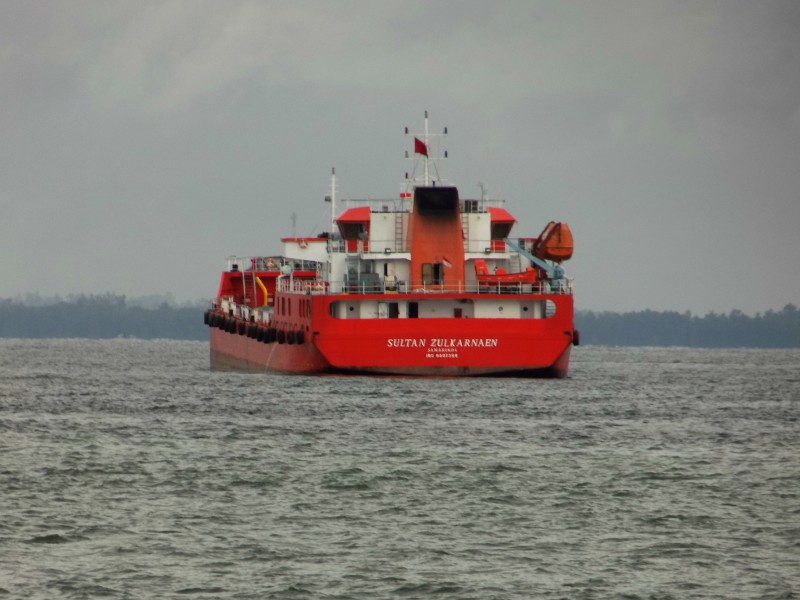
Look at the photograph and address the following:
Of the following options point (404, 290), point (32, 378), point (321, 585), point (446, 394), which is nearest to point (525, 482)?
point (321, 585)

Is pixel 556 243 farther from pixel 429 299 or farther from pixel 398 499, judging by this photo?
pixel 398 499

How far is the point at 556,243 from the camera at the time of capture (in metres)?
59.0

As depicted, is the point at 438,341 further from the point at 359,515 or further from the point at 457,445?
the point at 359,515

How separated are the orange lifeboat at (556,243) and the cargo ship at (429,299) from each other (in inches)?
2.0

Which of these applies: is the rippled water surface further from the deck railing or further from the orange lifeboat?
the orange lifeboat

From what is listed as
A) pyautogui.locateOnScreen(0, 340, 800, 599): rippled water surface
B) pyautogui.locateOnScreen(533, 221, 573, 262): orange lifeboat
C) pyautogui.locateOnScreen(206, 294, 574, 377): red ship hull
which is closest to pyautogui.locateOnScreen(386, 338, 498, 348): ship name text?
pyautogui.locateOnScreen(206, 294, 574, 377): red ship hull

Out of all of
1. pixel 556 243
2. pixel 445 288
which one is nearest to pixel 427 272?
pixel 445 288

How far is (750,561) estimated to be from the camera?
21344 millimetres

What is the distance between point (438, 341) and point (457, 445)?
18256 millimetres

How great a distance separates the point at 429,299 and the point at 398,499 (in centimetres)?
2786

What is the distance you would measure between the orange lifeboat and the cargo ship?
50mm

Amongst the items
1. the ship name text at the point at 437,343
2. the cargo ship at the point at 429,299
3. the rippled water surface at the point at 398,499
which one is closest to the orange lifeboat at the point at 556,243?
the cargo ship at the point at 429,299

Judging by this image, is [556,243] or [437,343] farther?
[556,243]

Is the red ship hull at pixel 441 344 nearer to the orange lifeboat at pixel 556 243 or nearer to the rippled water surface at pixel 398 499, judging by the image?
the rippled water surface at pixel 398 499
